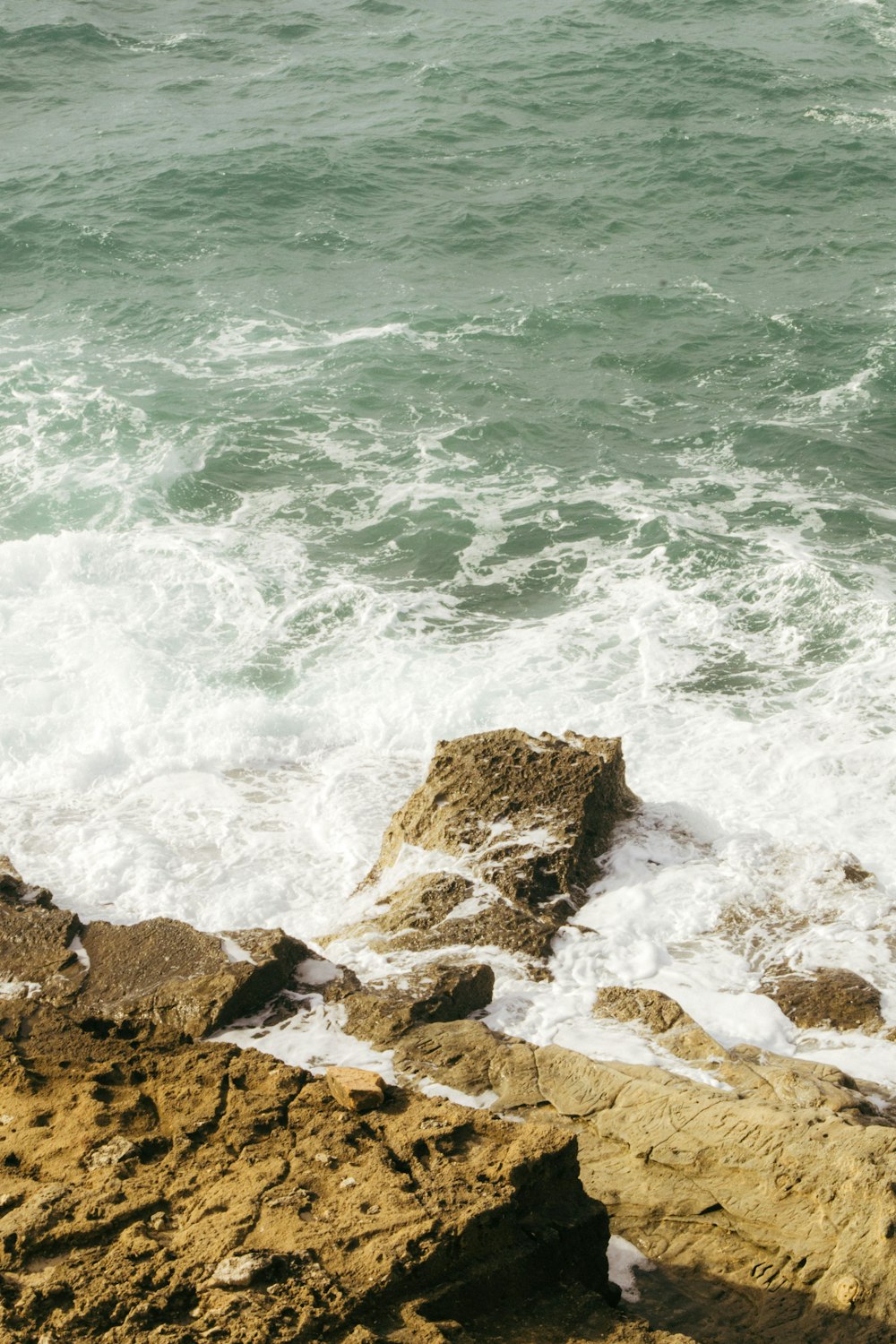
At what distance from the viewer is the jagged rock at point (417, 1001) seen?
8.91 m

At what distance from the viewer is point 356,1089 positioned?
278 inches

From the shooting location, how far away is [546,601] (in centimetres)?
1716

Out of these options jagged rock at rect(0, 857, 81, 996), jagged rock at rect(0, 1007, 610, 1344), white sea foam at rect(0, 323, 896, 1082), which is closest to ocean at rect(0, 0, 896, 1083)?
white sea foam at rect(0, 323, 896, 1082)

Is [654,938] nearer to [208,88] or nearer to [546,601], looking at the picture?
[546,601]

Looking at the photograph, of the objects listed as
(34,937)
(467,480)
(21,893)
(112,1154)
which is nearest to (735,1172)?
(112,1154)

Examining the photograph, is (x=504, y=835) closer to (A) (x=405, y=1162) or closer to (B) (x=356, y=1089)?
(B) (x=356, y=1089)

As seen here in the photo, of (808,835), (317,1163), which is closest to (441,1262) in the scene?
(317,1163)

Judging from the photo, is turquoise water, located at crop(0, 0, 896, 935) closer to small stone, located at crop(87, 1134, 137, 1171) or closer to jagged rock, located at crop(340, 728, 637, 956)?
jagged rock, located at crop(340, 728, 637, 956)

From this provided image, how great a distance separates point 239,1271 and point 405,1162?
1.18 meters

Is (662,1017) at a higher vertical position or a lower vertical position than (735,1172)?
lower

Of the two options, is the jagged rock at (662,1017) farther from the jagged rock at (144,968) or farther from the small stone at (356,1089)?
the small stone at (356,1089)

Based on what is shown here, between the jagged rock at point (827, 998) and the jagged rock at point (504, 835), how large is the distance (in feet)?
6.30

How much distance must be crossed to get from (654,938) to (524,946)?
3.94 ft

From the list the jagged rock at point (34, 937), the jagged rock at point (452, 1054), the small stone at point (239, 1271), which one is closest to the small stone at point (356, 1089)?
the jagged rock at point (452, 1054)
